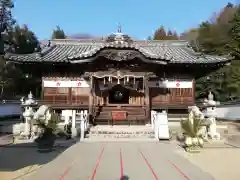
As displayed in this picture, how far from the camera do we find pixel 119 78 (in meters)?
18.9

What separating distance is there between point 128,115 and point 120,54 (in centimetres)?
450

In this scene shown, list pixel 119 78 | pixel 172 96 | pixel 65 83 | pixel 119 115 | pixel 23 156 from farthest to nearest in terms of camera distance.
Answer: pixel 65 83
pixel 172 96
pixel 119 115
pixel 119 78
pixel 23 156

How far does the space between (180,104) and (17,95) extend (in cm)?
3588

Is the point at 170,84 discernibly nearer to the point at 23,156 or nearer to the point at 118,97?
the point at 118,97

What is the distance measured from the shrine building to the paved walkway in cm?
750

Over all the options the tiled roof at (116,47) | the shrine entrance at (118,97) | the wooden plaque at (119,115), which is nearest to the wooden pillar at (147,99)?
the tiled roof at (116,47)

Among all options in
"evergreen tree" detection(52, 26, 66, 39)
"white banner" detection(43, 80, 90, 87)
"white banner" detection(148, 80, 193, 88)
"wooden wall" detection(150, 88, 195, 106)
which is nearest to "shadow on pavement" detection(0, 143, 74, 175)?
"white banner" detection(43, 80, 90, 87)


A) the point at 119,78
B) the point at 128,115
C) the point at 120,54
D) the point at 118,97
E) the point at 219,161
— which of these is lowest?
the point at 219,161

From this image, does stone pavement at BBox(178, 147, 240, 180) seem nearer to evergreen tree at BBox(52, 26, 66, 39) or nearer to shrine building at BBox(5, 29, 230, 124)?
shrine building at BBox(5, 29, 230, 124)

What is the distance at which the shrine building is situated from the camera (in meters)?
18.7

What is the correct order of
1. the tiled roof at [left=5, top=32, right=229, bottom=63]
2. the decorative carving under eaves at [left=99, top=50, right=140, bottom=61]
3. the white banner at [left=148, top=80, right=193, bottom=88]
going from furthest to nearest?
the white banner at [left=148, top=80, right=193, bottom=88]
the decorative carving under eaves at [left=99, top=50, right=140, bottom=61]
the tiled roof at [left=5, top=32, right=229, bottom=63]

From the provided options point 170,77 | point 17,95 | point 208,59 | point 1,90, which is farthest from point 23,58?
point 17,95

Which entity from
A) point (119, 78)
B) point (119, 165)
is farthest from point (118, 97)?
point (119, 165)

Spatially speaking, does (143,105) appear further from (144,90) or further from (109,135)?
(109,135)
